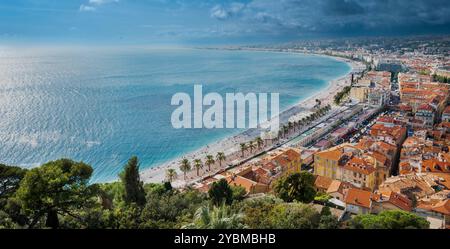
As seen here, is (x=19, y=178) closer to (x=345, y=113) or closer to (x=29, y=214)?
(x=29, y=214)

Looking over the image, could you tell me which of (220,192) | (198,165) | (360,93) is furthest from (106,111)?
(220,192)

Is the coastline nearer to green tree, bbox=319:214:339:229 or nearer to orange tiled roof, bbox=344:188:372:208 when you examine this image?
orange tiled roof, bbox=344:188:372:208

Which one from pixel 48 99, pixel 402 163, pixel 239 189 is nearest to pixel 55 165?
pixel 239 189

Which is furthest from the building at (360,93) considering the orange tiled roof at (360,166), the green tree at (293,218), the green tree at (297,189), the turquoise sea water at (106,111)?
the green tree at (293,218)

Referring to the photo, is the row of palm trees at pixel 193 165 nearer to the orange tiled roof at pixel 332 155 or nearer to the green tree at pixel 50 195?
the orange tiled roof at pixel 332 155

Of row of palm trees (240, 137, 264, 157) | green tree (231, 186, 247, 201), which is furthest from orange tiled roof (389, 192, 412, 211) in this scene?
row of palm trees (240, 137, 264, 157)
